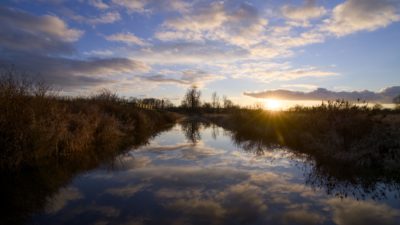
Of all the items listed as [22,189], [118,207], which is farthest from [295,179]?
[22,189]

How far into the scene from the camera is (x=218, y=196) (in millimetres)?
8695

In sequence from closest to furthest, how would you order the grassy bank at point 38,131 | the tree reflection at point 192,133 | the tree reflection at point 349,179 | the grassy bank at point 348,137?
the tree reflection at point 349,179, the grassy bank at point 38,131, the grassy bank at point 348,137, the tree reflection at point 192,133

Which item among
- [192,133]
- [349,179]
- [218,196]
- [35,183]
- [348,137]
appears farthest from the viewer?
[192,133]

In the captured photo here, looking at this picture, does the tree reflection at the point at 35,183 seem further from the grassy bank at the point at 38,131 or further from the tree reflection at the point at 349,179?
the tree reflection at the point at 349,179

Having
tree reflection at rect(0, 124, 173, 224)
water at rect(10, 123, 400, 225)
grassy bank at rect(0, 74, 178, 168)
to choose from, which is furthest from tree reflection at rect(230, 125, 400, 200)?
grassy bank at rect(0, 74, 178, 168)

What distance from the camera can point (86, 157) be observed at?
1439 centimetres

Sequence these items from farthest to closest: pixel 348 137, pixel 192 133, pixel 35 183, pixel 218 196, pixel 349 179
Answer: pixel 192 133 < pixel 348 137 < pixel 349 179 < pixel 35 183 < pixel 218 196

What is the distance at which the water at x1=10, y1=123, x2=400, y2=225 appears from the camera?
7039 millimetres

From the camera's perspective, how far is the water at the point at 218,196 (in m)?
7.04

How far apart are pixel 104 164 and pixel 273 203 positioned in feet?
25.5

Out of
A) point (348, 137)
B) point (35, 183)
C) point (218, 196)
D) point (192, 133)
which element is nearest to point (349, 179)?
point (348, 137)

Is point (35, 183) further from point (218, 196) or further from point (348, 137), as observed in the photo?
point (348, 137)

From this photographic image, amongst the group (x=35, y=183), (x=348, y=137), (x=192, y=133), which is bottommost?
(x=192, y=133)

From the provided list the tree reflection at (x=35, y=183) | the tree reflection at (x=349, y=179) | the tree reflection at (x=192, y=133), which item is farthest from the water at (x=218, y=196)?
the tree reflection at (x=192, y=133)
